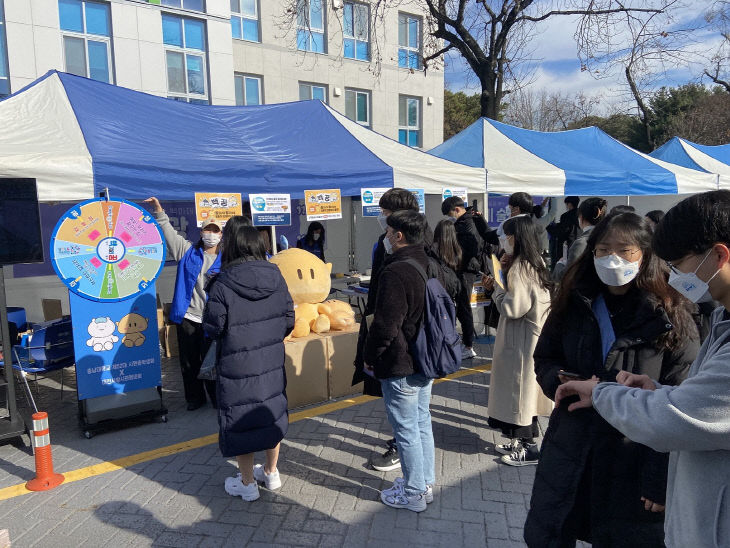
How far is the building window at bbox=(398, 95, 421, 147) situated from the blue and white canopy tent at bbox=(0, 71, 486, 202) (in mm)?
14400

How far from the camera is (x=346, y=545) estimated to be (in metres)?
2.87

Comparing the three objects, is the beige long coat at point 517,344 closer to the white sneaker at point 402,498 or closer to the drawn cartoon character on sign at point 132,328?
the white sneaker at point 402,498

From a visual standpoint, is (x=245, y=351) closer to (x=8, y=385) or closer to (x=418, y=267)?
(x=418, y=267)

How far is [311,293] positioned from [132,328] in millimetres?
1732

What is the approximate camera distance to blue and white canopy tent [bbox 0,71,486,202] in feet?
14.5

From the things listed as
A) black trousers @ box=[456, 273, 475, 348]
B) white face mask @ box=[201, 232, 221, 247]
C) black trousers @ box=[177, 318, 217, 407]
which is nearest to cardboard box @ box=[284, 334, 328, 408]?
black trousers @ box=[177, 318, 217, 407]

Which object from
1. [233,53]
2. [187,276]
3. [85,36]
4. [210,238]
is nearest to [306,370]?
[187,276]

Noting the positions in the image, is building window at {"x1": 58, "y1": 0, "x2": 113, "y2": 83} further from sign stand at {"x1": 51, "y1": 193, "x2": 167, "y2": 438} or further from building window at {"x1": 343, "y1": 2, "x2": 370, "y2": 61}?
sign stand at {"x1": 51, "y1": 193, "x2": 167, "y2": 438}

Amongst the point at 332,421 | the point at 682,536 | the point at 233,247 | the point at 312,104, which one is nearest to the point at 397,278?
the point at 233,247

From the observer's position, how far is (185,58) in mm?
14352

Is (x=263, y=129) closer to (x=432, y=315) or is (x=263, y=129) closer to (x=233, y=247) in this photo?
(x=233, y=247)

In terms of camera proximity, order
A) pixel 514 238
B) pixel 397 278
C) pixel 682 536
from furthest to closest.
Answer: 1. pixel 514 238
2. pixel 397 278
3. pixel 682 536

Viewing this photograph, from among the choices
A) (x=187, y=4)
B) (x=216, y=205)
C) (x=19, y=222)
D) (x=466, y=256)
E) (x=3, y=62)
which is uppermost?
(x=187, y=4)

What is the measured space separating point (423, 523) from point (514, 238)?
6.26 feet
